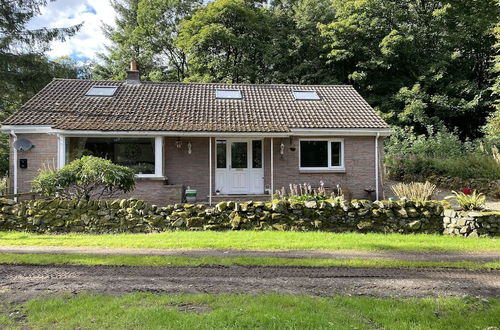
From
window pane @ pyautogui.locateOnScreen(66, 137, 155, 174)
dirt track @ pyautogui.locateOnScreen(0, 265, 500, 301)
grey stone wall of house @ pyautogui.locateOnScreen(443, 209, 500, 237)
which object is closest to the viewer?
dirt track @ pyautogui.locateOnScreen(0, 265, 500, 301)

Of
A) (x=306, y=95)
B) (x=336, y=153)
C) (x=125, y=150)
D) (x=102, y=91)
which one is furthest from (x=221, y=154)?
(x=102, y=91)

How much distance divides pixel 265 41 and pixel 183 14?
10.5 m

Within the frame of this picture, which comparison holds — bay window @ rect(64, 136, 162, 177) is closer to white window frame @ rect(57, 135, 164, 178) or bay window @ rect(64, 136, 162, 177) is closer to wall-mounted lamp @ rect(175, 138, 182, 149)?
white window frame @ rect(57, 135, 164, 178)

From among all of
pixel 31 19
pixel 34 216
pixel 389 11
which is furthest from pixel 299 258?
pixel 389 11

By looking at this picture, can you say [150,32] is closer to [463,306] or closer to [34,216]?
[34,216]

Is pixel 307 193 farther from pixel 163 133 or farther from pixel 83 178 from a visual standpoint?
pixel 83 178

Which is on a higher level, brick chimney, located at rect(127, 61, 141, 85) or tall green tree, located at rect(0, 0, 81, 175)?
tall green tree, located at rect(0, 0, 81, 175)

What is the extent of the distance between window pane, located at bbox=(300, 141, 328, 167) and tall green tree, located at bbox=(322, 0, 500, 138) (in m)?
14.4

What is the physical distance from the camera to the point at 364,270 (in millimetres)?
5984

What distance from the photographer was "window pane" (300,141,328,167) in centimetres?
1505

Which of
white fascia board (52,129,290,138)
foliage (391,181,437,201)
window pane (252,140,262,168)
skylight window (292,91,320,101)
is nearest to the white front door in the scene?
window pane (252,140,262,168)

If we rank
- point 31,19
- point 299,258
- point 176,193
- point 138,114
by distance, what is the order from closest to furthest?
point 299,258 < point 176,193 < point 138,114 < point 31,19

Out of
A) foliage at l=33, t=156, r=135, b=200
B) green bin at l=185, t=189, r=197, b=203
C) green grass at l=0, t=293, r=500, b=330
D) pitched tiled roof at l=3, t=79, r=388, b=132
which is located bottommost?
green grass at l=0, t=293, r=500, b=330

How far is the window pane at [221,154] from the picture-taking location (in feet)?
48.9
